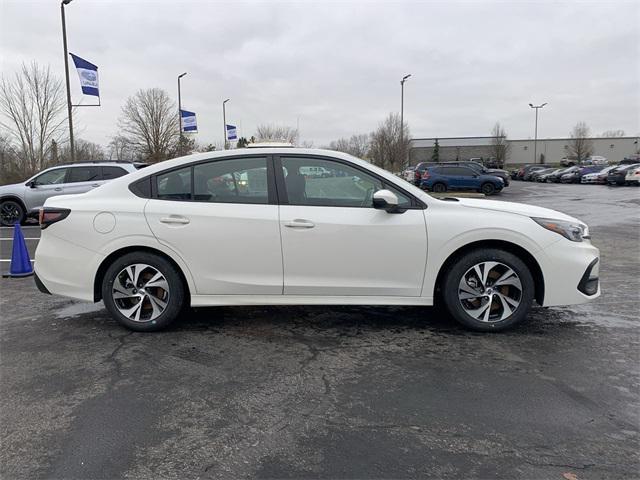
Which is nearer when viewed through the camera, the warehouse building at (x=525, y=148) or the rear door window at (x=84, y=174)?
the rear door window at (x=84, y=174)

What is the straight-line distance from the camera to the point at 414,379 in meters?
3.52

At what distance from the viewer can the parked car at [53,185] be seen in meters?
12.7

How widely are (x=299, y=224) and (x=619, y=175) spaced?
3549 centimetres

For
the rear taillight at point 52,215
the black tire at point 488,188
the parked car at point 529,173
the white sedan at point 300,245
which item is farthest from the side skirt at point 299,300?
the parked car at point 529,173

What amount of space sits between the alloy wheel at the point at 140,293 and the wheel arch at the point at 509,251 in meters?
2.57

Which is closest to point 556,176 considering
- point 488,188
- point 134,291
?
point 488,188

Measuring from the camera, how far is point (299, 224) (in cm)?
428

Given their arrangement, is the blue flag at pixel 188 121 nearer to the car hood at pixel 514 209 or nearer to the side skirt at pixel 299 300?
the side skirt at pixel 299 300

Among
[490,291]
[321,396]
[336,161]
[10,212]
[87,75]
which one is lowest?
[321,396]

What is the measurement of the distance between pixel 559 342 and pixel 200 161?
144 inches

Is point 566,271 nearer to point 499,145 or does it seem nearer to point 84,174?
point 84,174

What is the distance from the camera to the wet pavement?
8.42 feet

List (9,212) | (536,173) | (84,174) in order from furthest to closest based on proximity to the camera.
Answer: (536,173)
(9,212)
(84,174)

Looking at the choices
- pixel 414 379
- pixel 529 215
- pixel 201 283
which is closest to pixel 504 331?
pixel 529 215
